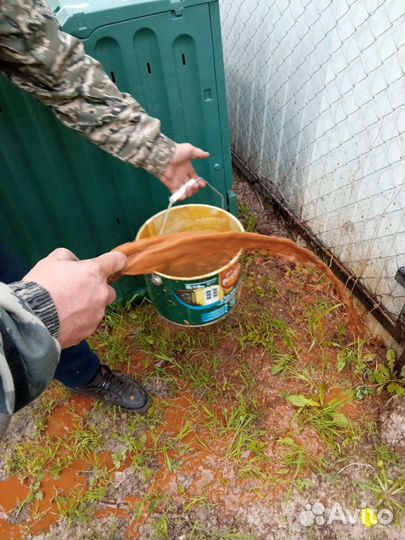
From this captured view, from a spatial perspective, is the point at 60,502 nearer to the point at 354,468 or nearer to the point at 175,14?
the point at 354,468

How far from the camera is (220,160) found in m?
2.00

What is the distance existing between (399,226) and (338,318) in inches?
27.1

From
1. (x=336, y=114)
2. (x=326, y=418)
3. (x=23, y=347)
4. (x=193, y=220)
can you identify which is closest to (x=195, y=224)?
(x=193, y=220)

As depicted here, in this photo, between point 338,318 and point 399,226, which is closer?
point 399,226

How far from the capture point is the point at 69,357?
1751mm

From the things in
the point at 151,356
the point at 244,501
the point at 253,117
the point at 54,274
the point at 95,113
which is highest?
the point at 95,113

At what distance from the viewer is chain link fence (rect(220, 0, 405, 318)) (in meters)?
1.60

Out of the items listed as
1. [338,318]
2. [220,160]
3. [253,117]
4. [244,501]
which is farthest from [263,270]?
[244,501]

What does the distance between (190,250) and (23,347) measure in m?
0.85

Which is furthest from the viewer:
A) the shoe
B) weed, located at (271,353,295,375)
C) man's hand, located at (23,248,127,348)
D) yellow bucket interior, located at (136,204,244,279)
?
weed, located at (271,353,295,375)

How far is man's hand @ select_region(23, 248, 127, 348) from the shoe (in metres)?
0.94

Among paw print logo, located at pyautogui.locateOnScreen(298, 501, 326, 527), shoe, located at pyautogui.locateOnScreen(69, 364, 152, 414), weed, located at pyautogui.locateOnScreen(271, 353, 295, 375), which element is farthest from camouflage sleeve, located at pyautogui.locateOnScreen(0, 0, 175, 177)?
paw print logo, located at pyautogui.locateOnScreen(298, 501, 326, 527)

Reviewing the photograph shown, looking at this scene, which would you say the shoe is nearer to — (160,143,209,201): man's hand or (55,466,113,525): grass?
(55,466,113,525): grass

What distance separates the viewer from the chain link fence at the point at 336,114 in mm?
1603
